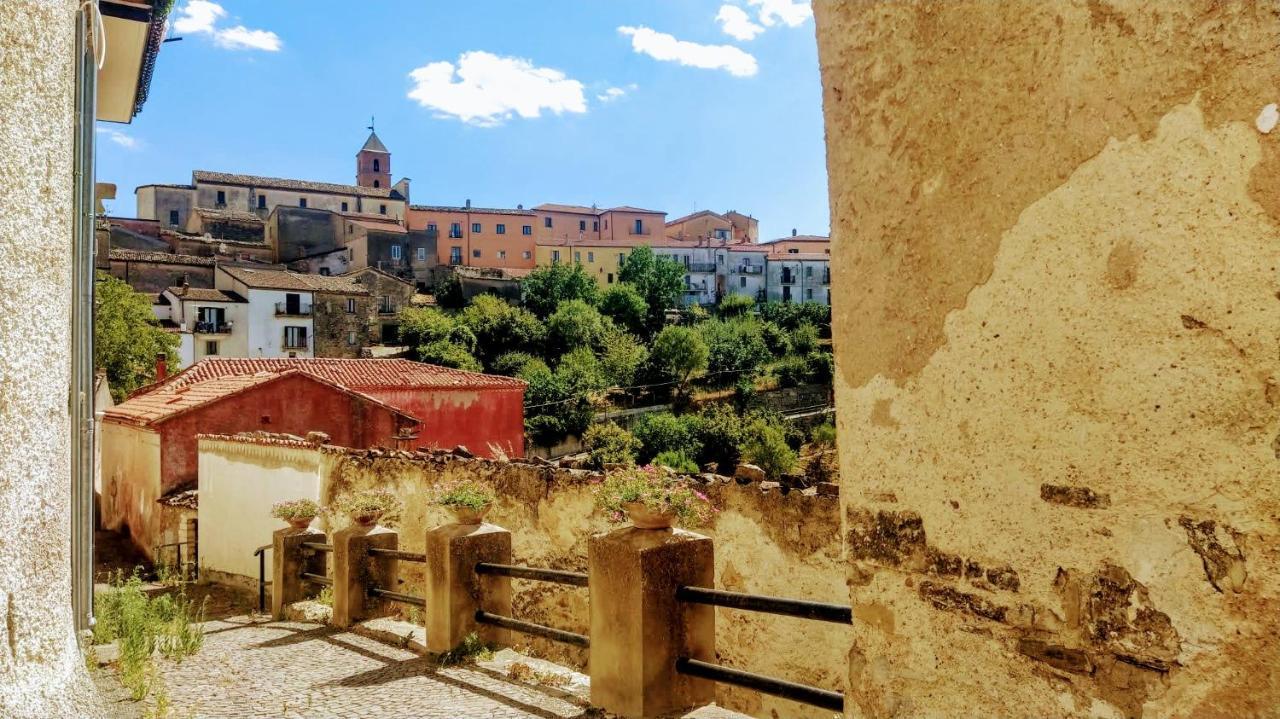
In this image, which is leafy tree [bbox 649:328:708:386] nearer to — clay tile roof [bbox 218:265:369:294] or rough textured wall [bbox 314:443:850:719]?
clay tile roof [bbox 218:265:369:294]

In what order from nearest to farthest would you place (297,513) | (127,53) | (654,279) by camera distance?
(127,53), (297,513), (654,279)

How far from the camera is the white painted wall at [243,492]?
11.3 metres

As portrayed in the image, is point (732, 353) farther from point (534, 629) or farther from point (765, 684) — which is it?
point (765, 684)

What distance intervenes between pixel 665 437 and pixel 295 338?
69.9 ft

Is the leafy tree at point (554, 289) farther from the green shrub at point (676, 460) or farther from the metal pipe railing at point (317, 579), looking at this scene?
the metal pipe railing at point (317, 579)

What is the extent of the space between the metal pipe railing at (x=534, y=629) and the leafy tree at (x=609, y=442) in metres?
29.6

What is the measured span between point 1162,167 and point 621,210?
68.3 metres

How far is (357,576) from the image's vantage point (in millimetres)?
7031

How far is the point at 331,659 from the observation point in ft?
19.4

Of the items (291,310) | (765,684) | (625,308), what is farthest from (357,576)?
(625,308)

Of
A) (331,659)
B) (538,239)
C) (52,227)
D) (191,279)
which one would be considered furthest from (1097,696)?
(538,239)

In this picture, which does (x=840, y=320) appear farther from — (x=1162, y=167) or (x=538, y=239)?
(x=538, y=239)

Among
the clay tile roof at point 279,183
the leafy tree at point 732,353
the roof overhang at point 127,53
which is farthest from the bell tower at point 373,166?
the roof overhang at point 127,53

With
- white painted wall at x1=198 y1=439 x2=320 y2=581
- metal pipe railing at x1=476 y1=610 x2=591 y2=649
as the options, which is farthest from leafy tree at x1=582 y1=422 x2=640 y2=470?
metal pipe railing at x1=476 y1=610 x2=591 y2=649
